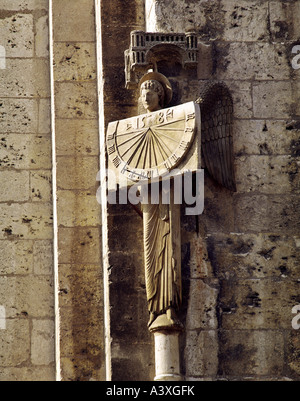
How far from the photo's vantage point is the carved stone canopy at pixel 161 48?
9.73m

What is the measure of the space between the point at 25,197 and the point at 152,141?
1710 millimetres

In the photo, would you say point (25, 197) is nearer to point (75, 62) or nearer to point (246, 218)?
point (75, 62)

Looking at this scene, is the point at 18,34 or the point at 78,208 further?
the point at 18,34

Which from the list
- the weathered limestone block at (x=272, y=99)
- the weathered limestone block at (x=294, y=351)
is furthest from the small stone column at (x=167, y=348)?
the weathered limestone block at (x=272, y=99)

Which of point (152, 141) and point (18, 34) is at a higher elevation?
point (18, 34)

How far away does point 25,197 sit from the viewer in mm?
10867

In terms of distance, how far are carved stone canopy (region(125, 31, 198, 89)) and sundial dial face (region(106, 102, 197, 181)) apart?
1.35 feet

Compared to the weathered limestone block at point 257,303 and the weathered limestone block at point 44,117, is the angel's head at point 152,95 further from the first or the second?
the weathered limestone block at point 44,117

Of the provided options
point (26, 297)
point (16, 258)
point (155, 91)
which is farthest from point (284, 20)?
point (26, 297)

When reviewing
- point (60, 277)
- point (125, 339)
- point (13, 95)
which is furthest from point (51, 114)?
point (125, 339)

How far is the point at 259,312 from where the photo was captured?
374 inches

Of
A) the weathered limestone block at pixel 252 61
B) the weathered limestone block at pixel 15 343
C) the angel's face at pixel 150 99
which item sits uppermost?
the weathered limestone block at pixel 252 61

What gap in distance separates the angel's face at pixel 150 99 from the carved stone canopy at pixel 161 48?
0.70 ft

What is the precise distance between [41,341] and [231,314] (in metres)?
1.74
